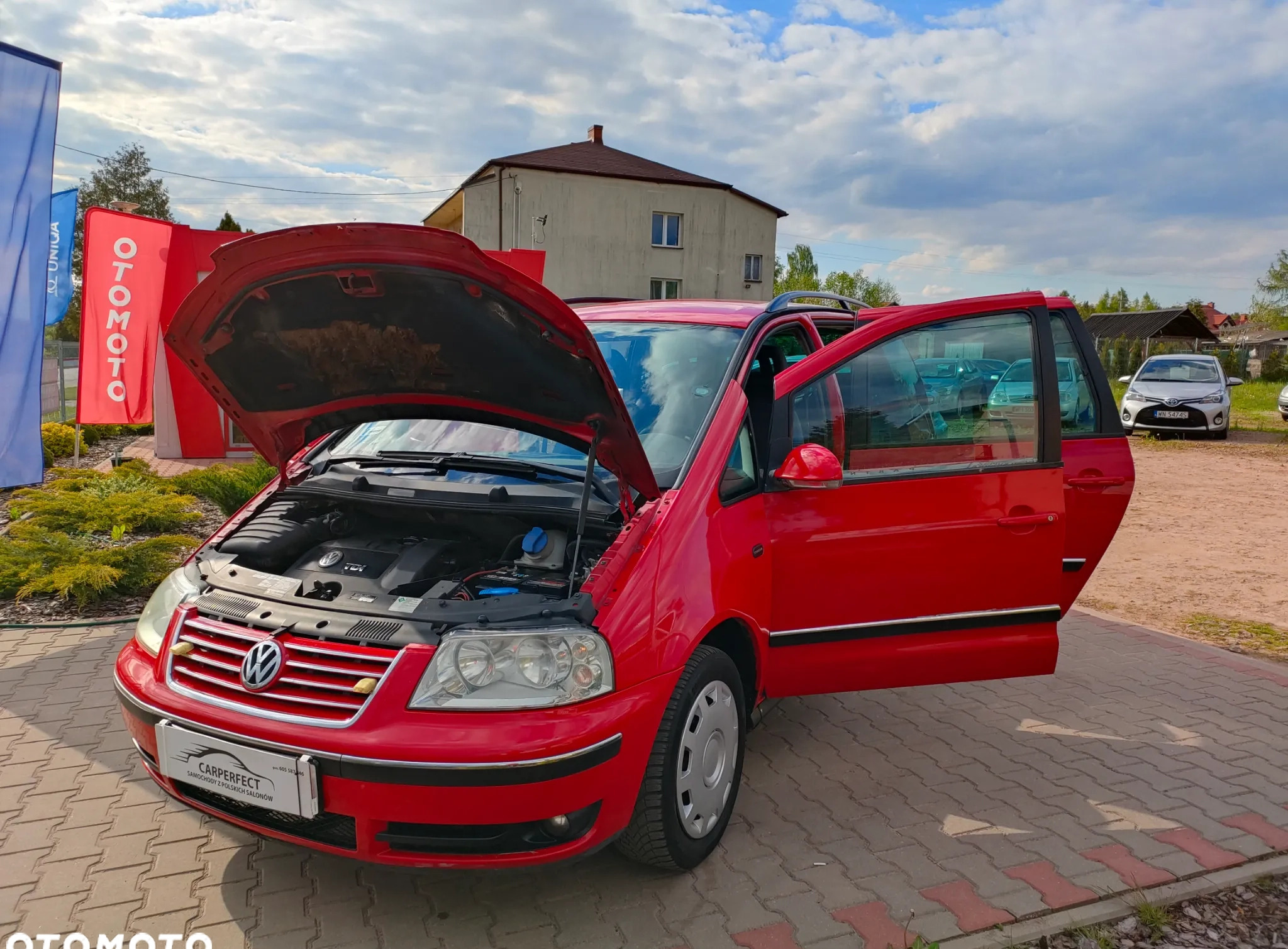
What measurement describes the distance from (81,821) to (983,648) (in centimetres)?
354

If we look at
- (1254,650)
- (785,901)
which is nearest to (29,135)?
(785,901)

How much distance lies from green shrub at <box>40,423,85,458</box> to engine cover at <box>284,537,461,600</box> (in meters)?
11.4

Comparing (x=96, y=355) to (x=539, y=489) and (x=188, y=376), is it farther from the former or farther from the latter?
(x=539, y=489)

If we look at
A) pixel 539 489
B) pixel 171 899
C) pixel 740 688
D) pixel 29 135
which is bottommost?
pixel 171 899

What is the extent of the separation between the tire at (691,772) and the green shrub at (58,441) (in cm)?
1248

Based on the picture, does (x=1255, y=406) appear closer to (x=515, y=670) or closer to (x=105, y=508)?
(x=105, y=508)

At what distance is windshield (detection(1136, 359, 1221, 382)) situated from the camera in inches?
754

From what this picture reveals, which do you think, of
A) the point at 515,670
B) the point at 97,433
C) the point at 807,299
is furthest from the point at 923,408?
the point at 97,433

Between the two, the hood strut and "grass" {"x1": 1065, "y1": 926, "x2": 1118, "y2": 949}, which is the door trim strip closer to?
the hood strut

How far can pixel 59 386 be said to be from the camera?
52.6ft

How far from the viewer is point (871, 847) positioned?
328 centimetres

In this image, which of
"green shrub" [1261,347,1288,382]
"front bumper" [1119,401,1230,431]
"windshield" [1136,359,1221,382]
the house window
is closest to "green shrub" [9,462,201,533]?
"front bumper" [1119,401,1230,431]

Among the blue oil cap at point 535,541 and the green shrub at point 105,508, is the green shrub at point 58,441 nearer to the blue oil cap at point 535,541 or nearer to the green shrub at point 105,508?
the green shrub at point 105,508

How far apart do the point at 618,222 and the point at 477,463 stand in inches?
1361
